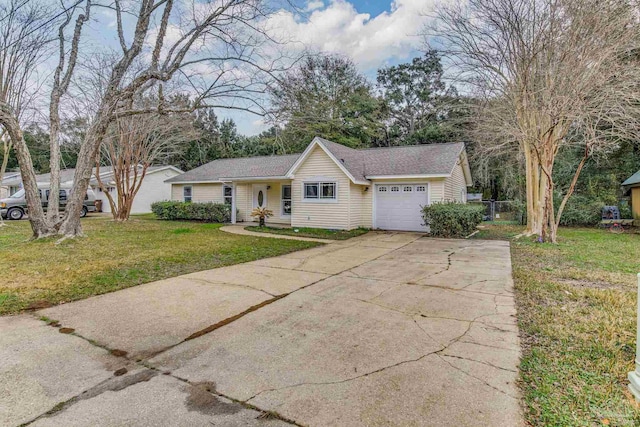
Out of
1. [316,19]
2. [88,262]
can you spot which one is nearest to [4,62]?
[88,262]

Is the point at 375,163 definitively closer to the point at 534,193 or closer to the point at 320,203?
the point at 320,203

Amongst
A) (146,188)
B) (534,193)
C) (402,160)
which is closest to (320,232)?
(402,160)

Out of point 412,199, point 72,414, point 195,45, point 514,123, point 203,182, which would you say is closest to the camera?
point 72,414

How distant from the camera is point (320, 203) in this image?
14.4 m

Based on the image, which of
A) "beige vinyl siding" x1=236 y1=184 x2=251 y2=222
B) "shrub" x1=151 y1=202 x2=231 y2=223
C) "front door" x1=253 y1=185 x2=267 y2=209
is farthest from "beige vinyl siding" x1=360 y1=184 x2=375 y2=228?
"shrub" x1=151 y1=202 x2=231 y2=223

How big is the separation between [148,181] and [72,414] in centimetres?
2613

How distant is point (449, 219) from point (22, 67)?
15.6 metres

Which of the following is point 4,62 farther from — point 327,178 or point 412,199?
point 412,199

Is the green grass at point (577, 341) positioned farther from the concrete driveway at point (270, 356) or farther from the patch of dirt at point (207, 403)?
the patch of dirt at point (207, 403)

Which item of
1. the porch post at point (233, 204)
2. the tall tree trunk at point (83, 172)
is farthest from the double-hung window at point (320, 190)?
the tall tree trunk at point (83, 172)

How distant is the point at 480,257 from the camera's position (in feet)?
27.2

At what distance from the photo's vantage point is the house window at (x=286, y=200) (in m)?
17.1

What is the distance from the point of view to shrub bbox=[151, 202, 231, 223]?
58.9 feet

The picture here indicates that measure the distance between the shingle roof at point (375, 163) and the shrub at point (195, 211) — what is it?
175 cm
